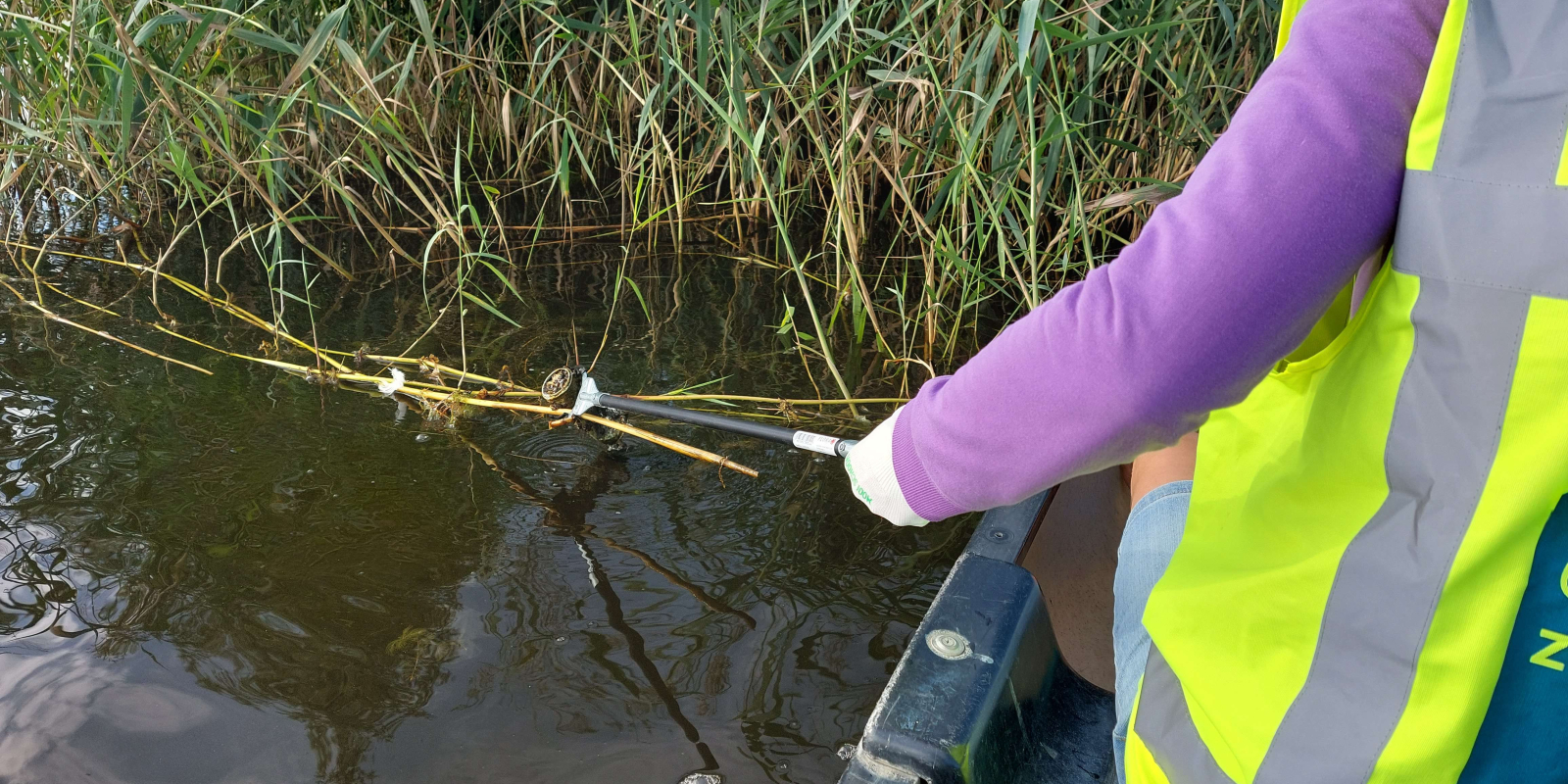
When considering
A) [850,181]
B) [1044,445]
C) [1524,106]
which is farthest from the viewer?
[850,181]

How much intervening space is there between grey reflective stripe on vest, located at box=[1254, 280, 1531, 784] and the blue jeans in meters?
0.27

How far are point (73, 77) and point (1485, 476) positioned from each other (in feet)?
9.87

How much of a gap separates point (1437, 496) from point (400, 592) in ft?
4.64

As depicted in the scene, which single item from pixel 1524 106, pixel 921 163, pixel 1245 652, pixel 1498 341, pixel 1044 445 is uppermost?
pixel 1524 106

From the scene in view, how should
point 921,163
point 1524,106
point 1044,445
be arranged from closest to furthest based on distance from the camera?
1. point 1524,106
2. point 1044,445
3. point 921,163

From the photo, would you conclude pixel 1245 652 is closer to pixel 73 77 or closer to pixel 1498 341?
pixel 1498 341

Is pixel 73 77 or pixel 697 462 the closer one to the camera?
pixel 697 462

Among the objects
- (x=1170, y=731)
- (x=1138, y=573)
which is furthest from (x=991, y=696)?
(x=1170, y=731)

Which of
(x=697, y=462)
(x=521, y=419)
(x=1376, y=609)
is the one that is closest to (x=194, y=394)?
(x=521, y=419)

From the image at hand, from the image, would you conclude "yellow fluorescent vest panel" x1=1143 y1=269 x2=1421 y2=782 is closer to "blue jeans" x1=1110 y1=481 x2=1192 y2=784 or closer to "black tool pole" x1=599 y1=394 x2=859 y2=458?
"blue jeans" x1=1110 y1=481 x2=1192 y2=784

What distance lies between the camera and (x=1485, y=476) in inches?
22.0

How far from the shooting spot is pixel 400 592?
160 cm

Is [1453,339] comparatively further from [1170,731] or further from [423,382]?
[423,382]

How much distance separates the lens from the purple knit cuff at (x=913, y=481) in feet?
2.54
